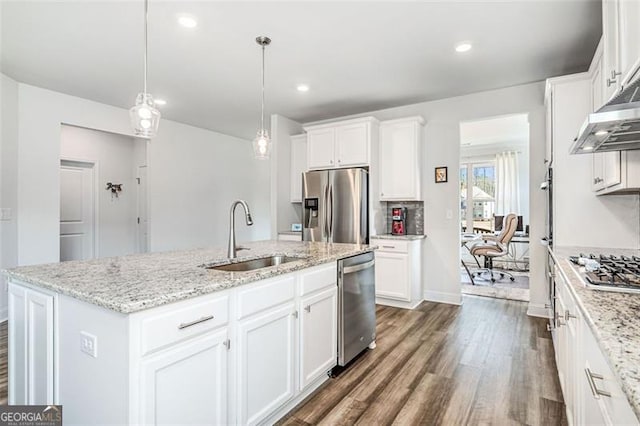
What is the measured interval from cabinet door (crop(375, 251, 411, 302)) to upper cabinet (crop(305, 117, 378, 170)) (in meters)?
1.27

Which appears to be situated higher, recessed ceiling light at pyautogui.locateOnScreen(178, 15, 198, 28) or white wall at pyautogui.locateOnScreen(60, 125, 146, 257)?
recessed ceiling light at pyautogui.locateOnScreen(178, 15, 198, 28)

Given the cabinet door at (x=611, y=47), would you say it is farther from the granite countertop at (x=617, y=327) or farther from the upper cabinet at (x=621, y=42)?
the granite countertop at (x=617, y=327)

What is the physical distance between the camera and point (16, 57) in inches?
125

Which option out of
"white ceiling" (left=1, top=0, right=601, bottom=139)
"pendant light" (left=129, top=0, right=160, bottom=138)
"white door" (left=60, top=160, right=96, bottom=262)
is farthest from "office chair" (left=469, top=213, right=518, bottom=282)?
"white door" (left=60, top=160, right=96, bottom=262)

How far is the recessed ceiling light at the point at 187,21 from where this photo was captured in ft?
8.25

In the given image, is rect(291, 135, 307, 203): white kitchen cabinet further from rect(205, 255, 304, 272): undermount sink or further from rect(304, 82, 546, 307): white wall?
rect(205, 255, 304, 272): undermount sink

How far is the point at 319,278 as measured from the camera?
2.19 metres

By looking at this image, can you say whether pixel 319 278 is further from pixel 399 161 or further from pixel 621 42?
pixel 399 161

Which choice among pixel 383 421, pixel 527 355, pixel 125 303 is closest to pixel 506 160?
pixel 527 355

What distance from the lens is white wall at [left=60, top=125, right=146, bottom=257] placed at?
545cm

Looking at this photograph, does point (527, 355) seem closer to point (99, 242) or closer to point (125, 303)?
point (125, 303)

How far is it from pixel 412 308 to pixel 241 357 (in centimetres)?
294

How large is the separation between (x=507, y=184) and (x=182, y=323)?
754 cm

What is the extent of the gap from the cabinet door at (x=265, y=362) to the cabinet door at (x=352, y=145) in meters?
2.87
